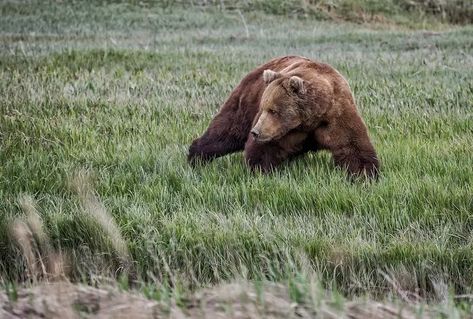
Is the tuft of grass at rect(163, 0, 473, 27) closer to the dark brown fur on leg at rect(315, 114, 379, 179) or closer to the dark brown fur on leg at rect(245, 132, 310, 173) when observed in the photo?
the dark brown fur on leg at rect(245, 132, 310, 173)

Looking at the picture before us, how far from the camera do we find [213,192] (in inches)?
193

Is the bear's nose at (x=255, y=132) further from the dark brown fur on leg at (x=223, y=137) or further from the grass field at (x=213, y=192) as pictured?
the dark brown fur on leg at (x=223, y=137)

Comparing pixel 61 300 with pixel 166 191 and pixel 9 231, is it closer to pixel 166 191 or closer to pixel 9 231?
pixel 9 231

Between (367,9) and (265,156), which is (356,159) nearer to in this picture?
(265,156)

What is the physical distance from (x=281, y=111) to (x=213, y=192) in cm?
78

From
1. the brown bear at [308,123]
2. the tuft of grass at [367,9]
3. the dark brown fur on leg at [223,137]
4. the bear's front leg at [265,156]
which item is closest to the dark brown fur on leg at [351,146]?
the brown bear at [308,123]

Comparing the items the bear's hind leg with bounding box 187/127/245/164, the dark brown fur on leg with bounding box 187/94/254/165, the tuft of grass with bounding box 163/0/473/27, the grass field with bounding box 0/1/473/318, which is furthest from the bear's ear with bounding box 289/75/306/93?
the tuft of grass with bounding box 163/0/473/27

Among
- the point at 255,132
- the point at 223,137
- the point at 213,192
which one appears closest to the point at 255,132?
the point at 255,132

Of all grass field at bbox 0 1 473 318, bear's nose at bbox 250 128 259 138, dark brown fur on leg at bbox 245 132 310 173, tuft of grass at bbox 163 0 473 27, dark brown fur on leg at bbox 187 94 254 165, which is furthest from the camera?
tuft of grass at bbox 163 0 473 27

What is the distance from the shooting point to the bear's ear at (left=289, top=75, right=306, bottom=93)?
16.4 feet

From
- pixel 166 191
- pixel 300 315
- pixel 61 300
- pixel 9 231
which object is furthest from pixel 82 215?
pixel 300 315

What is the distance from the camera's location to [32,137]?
266 inches

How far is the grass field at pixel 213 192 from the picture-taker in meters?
A: 3.77

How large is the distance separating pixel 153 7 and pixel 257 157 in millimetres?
27676
